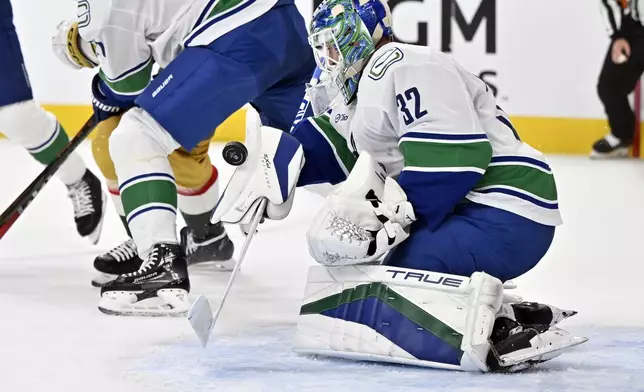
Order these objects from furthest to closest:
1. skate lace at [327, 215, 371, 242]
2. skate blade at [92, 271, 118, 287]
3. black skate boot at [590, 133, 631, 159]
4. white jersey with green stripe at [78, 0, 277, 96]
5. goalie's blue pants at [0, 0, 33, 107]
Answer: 1. black skate boot at [590, 133, 631, 159]
2. goalie's blue pants at [0, 0, 33, 107]
3. skate blade at [92, 271, 118, 287]
4. white jersey with green stripe at [78, 0, 277, 96]
5. skate lace at [327, 215, 371, 242]

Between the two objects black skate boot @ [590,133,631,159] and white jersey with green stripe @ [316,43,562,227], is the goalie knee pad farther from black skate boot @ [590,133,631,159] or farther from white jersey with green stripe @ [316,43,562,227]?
black skate boot @ [590,133,631,159]

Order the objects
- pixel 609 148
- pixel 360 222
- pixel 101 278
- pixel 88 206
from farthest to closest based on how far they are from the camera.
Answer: pixel 609 148
pixel 88 206
pixel 101 278
pixel 360 222

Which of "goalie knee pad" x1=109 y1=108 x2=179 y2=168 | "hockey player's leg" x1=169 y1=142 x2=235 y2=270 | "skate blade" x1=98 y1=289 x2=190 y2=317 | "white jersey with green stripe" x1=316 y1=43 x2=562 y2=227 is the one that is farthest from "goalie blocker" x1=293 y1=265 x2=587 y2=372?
"hockey player's leg" x1=169 y1=142 x2=235 y2=270

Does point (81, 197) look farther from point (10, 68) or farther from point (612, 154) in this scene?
point (612, 154)

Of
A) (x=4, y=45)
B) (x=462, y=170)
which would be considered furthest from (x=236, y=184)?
(x=4, y=45)

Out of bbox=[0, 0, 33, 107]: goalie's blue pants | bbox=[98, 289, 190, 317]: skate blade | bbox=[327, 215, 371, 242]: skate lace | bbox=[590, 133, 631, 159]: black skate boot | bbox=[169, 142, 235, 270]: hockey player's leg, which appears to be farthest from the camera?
bbox=[590, 133, 631, 159]: black skate boot

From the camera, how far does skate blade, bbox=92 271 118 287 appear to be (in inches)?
128

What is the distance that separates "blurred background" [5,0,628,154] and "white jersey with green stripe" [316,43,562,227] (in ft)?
12.9

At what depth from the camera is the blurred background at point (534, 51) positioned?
20.8ft

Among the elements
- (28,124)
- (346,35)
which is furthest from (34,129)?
(346,35)

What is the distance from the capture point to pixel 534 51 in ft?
20.9

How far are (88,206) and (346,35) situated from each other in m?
1.67

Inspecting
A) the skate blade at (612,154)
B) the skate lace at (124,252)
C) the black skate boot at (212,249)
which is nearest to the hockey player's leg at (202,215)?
the black skate boot at (212,249)

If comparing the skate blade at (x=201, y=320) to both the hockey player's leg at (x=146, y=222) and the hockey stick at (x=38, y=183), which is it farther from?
the hockey stick at (x=38, y=183)
